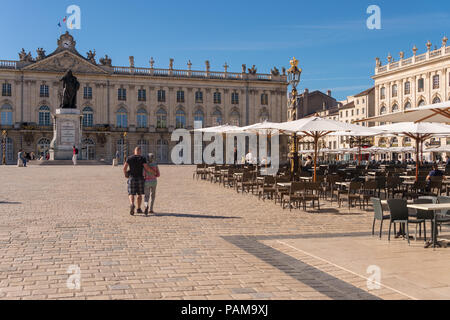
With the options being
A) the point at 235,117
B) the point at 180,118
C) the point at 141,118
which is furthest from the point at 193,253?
the point at 235,117

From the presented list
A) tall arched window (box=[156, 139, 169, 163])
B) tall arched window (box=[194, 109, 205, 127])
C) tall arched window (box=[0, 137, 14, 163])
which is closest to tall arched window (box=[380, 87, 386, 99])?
tall arched window (box=[194, 109, 205, 127])

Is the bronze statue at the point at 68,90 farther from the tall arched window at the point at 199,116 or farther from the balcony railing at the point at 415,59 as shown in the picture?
the balcony railing at the point at 415,59

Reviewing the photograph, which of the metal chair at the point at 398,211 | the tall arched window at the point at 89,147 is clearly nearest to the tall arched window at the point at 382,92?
the tall arched window at the point at 89,147

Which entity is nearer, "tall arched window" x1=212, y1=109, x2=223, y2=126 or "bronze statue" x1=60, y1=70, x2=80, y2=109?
"bronze statue" x1=60, y1=70, x2=80, y2=109

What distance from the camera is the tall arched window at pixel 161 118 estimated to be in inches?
2790

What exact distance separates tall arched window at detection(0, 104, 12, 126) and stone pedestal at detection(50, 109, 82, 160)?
26913 millimetres

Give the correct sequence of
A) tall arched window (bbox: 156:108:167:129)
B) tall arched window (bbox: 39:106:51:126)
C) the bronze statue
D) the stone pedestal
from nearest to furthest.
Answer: the bronze statue, the stone pedestal, tall arched window (bbox: 39:106:51:126), tall arched window (bbox: 156:108:167:129)

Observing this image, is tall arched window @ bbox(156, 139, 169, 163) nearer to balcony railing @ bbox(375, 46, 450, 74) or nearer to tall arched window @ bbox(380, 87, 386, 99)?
tall arched window @ bbox(380, 87, 386, 99)

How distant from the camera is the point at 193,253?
728cm

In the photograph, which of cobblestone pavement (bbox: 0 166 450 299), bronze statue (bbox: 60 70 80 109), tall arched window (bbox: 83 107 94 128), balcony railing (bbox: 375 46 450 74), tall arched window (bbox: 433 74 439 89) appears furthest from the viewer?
tall arched window (bbox: 83 107 94 128)

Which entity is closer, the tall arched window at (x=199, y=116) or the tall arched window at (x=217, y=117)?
the tall arched window at (x=199, y=116)

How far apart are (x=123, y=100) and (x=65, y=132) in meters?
29.4

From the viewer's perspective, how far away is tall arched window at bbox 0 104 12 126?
64312 mm
